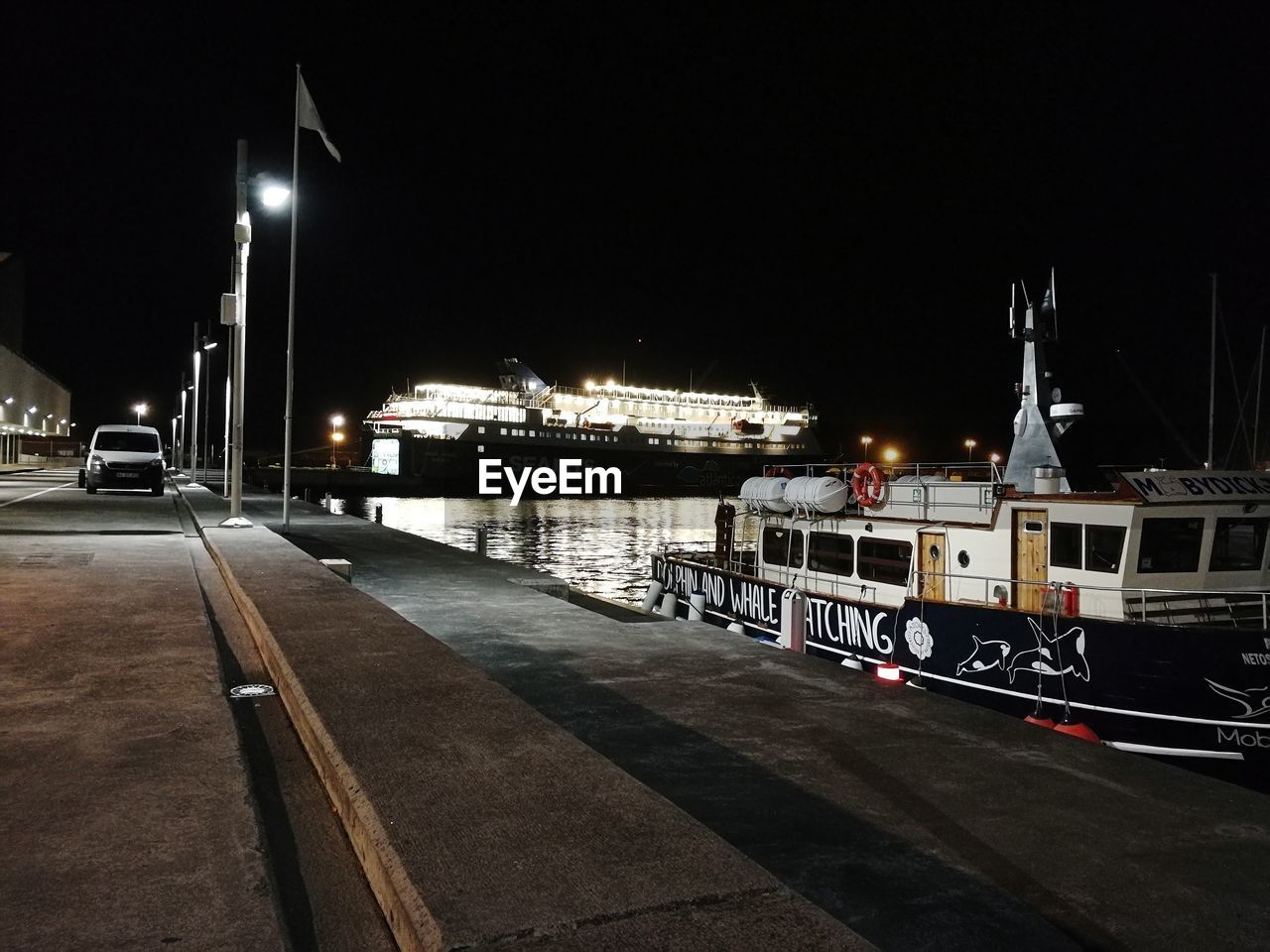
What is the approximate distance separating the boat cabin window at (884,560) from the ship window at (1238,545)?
3556mm

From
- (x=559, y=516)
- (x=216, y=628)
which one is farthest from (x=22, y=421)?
(x=216, y=628)

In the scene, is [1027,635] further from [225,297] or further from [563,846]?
[225,297]

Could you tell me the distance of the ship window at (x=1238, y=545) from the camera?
33.8ft

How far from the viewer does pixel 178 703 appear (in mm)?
5461

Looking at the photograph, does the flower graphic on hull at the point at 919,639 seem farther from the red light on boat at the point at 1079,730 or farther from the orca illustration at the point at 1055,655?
the red light on boat at the point at 1079,730

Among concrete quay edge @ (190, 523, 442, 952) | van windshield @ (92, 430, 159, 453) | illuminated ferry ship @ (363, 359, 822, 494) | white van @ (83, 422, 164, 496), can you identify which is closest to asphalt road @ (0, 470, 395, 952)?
concrete quay edge @ (190, 523, 442, 952)

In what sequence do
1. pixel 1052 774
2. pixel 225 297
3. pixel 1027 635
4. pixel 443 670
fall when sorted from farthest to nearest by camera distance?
pixel 225 297
pixel 1027 635
pixel 443 670
pixel 1052 774

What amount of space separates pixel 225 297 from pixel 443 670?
13358 mm

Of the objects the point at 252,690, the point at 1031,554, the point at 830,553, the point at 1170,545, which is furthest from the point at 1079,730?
the point at 252,690

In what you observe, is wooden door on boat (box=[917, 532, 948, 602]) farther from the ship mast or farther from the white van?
the white van

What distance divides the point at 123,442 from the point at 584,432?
2444 inches

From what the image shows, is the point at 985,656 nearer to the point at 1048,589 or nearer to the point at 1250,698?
the point at 1048,589

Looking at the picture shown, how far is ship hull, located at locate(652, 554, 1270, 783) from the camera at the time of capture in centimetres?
841

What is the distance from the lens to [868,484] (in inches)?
523
